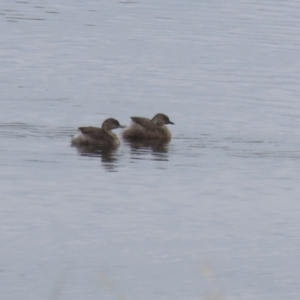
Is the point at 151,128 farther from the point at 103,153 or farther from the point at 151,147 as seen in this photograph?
the point at 103,153

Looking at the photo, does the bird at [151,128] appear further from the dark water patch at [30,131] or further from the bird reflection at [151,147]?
the dark water patch at [30,131]

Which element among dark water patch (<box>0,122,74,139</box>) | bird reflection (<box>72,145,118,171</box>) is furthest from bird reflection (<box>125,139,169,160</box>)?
dark water patch (<box>0,122,74,139</box>)

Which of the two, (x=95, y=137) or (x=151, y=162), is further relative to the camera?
(x=95, y=137)

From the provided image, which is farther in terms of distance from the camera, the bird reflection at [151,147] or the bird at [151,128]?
the bird at [151,128]

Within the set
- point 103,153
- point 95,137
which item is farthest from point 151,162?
point 95,137

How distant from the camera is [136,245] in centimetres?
1032

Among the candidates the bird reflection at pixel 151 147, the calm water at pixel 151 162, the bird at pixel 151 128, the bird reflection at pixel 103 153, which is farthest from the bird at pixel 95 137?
the bird at pixel 151 128

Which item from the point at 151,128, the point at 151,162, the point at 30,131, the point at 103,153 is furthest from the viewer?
the point at 151,128

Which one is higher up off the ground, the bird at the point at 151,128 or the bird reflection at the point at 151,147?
the bird at the point at 151,128

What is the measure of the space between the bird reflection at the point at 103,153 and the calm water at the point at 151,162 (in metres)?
0.06

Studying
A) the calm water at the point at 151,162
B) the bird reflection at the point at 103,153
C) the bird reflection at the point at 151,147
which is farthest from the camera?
the bird reflection at the point at 151,147

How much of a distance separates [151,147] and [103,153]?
30.4 inches

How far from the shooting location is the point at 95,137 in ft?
48.0

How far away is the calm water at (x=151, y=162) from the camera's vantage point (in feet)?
31.7
